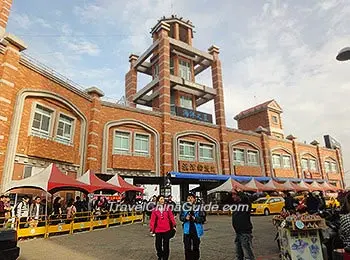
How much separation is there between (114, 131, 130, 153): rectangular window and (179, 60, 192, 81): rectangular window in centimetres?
1157

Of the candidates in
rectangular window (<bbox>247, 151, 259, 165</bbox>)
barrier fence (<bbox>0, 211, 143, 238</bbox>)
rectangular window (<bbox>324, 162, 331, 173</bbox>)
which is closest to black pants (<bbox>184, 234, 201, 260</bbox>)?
barrier fence (<bbox>0, 211, 143, 238</bbox>)

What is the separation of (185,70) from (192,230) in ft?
84.1

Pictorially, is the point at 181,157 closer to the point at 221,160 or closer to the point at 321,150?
the point at 221,160

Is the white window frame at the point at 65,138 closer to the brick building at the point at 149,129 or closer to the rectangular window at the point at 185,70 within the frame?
the brick building at the point at 149,129

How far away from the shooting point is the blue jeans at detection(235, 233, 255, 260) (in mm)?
5492

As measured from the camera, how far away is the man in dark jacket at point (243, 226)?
5.52m

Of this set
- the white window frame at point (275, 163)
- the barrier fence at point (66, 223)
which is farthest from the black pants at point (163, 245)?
the white window frame at point (275, 163)

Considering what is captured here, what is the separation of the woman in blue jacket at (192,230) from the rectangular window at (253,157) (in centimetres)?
2401

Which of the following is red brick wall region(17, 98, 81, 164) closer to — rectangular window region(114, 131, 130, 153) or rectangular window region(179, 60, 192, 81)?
rectangular window region(114, 131, 130, 153)

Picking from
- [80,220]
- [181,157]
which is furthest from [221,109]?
[80,220]

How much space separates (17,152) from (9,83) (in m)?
3.39

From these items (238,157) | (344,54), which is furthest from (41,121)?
(238,157)

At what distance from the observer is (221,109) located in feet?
90.2

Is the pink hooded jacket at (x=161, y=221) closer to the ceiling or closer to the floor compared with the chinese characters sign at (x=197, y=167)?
closer to the floor
